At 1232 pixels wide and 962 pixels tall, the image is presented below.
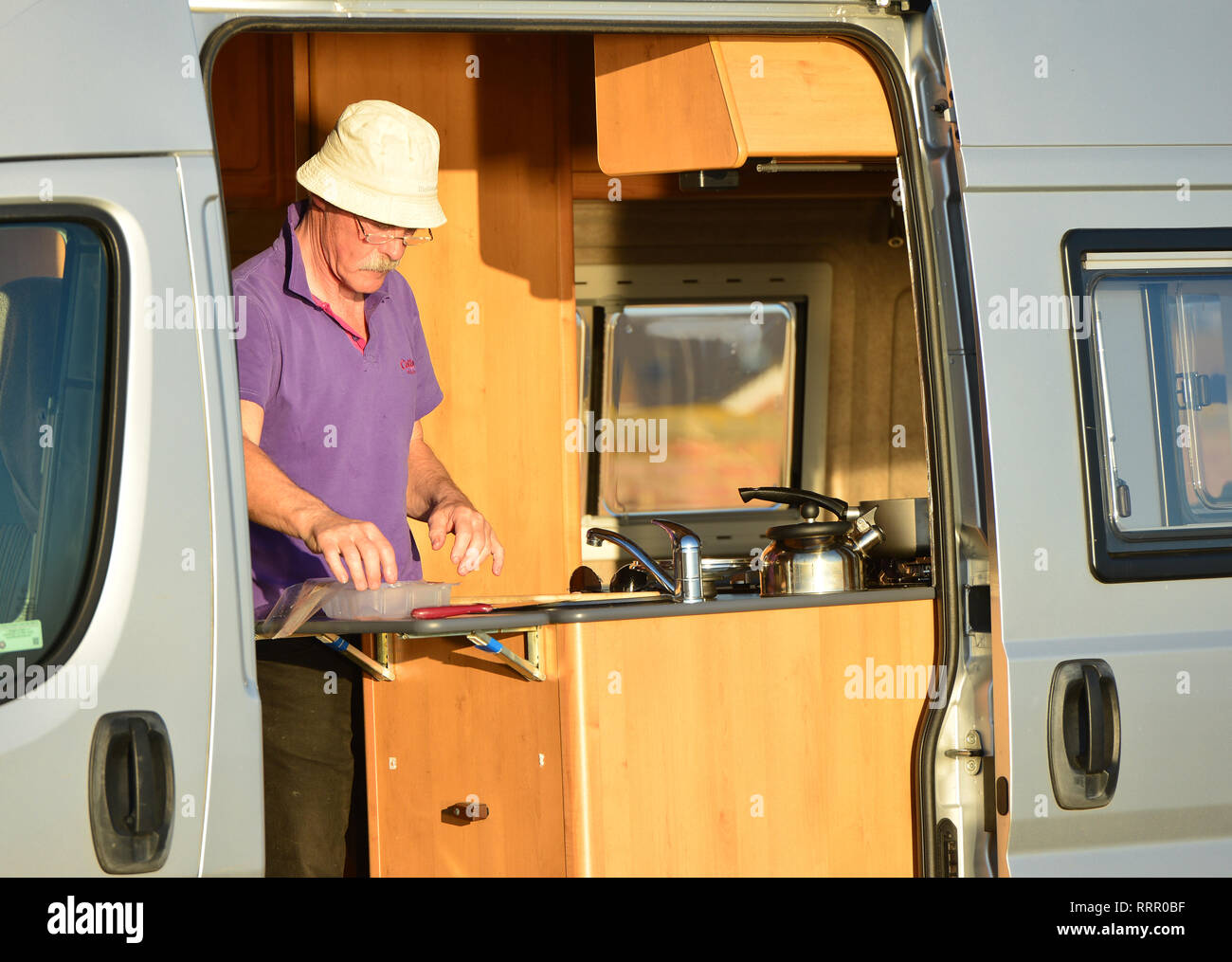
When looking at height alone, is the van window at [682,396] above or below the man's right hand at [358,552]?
above

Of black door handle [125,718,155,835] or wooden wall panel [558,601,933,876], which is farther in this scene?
wooden wall panel [558,601,933,876]

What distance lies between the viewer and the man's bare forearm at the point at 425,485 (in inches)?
130

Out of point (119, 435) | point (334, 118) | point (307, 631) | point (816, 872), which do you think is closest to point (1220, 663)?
point (816, 872)

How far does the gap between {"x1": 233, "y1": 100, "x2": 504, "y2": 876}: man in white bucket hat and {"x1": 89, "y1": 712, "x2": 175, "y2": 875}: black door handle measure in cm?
73

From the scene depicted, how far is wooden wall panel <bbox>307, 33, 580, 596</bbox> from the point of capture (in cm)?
414

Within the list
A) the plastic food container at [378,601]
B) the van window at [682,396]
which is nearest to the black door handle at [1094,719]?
the plastic food container at [378,601]

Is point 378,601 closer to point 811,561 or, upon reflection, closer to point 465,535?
point 465,535

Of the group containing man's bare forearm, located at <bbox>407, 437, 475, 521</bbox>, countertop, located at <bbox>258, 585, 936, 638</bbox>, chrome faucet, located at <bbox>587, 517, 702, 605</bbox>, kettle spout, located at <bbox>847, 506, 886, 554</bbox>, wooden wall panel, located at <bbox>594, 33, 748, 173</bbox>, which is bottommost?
countertop, located at <bbox>258, 585, 936, 638</bbox>

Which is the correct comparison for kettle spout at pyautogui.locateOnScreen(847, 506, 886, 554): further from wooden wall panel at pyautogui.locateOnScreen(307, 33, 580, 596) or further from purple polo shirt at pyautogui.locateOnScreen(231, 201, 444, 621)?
wooden wall panel at pyautogui.locateOnScreen(307, 33, 580, 596)

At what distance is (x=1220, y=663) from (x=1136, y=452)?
41 cm

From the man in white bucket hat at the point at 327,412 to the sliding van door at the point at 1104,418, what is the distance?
1.11 metres

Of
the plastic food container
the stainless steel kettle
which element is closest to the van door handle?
the stainless steel kettle

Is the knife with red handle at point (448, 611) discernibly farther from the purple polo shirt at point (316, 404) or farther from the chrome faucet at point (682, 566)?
the purple polo shirt at point (316, 404)
